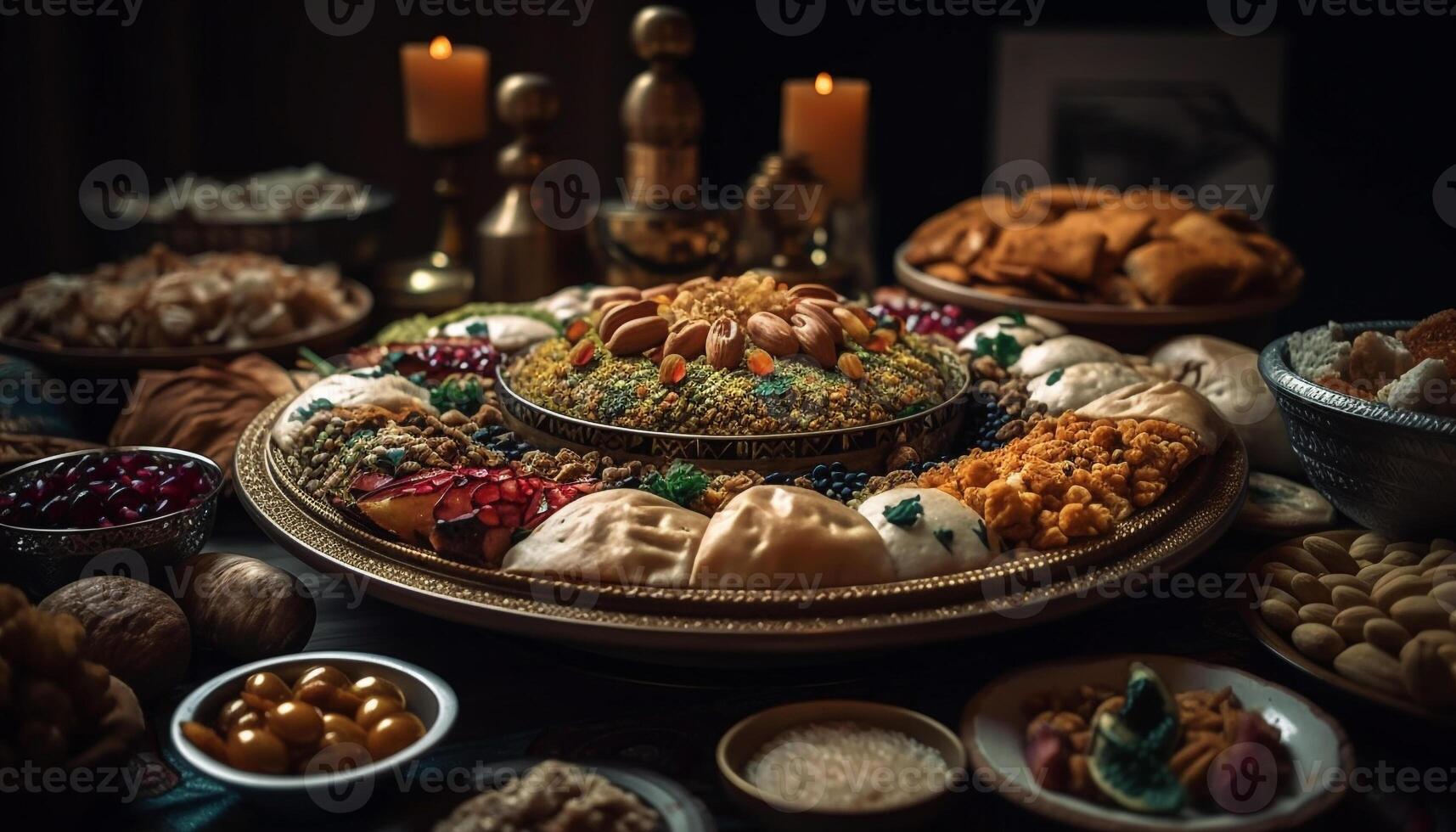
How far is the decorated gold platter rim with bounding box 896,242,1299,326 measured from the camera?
119 inches

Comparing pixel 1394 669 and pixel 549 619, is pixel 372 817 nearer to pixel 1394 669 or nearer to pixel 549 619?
pixel 549 619

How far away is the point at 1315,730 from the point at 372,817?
3.84ft

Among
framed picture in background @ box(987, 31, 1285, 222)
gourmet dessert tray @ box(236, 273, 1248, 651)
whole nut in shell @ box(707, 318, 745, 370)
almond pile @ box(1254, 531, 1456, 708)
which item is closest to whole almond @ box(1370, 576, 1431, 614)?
almond pile @ box(1254, 531, 1456, 708)

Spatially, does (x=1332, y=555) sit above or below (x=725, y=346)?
below

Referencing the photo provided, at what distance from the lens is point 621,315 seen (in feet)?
7.75

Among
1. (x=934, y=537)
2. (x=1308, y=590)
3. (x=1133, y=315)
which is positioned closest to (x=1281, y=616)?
(x=1308, y=590)

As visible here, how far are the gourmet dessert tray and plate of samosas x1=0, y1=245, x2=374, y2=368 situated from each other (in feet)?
1.44

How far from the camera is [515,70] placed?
16.4ft

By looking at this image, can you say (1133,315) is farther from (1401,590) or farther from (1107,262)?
(1401,590)

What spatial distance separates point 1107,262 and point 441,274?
73.8 inches

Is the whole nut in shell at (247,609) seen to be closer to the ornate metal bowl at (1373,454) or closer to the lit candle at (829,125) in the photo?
the ornate metal bowl at (1373,454)

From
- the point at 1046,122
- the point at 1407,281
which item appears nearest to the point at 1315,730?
the point at 1407,281

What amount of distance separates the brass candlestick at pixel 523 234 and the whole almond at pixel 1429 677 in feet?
8.06

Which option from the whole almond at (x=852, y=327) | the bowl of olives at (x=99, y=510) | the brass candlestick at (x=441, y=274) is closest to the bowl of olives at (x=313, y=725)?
the bowl of olives at (x=99, y=510)
